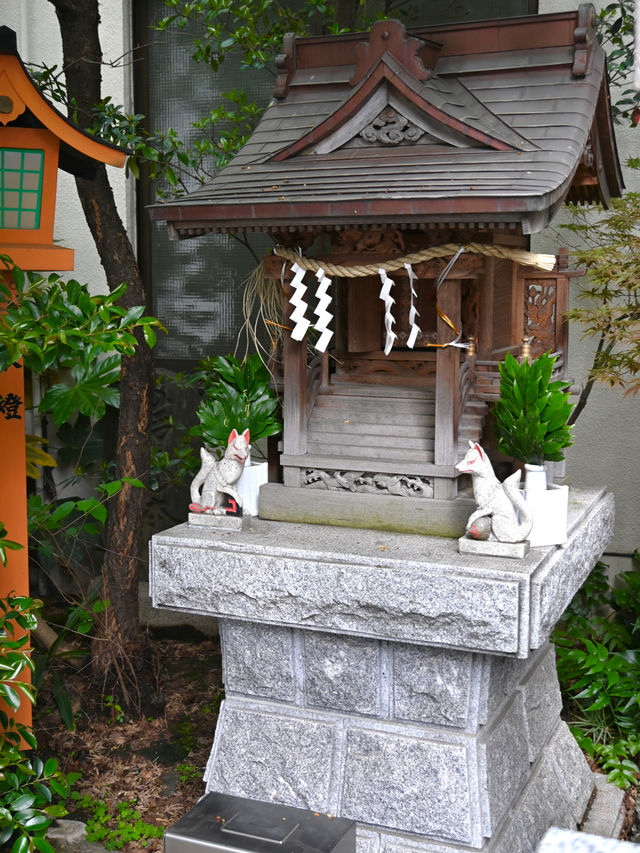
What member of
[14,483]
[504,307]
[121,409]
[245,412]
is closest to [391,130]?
[504,307]

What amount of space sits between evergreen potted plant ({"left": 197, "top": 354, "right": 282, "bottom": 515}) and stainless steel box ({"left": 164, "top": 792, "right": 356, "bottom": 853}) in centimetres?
147

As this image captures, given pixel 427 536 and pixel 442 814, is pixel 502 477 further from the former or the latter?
pixel 442 814

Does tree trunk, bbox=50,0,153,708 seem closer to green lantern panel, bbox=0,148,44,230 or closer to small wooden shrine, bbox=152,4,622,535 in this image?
small wooden shrine, bbox=152,4,622,535

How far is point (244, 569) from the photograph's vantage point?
4156 millimetres

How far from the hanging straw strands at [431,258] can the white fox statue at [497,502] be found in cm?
82

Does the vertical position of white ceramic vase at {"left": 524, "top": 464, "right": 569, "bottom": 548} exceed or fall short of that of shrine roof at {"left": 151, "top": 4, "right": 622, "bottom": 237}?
it falls short

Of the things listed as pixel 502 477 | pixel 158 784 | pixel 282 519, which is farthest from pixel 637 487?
pixel 158 784

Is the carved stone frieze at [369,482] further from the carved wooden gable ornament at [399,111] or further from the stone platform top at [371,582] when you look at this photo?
the carved wooden gable ornament at [399,111]

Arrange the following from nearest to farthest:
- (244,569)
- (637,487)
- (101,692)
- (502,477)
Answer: (244,569) → (502,477) → (101,692) → (637,487)

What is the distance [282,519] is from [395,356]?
984mm

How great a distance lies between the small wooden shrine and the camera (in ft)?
12.9

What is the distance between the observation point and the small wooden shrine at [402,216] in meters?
3.92

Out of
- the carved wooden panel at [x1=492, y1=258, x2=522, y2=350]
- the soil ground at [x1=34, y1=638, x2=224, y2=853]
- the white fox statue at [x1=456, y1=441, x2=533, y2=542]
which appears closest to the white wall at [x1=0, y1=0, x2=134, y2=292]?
the soil ground at [x1=34, y1=638, x2=224, y2=853]

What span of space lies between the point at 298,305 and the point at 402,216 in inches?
29.3
